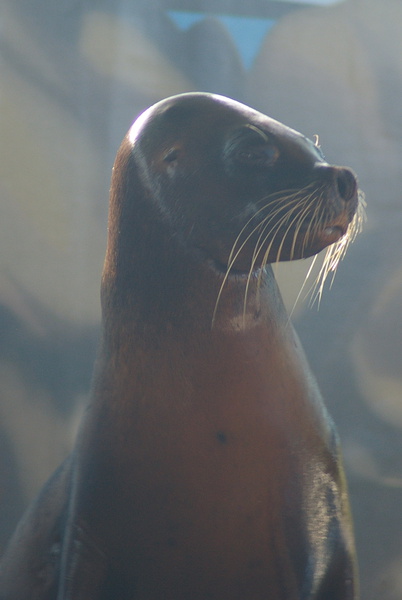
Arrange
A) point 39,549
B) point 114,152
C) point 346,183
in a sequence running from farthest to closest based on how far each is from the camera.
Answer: point 114,152 < point 39,549 < point 346,183

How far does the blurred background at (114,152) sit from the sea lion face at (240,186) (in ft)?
3.23

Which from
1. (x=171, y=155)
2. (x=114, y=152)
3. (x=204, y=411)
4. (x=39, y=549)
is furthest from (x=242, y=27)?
(x=39, y=549)

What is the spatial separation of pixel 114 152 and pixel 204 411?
116 centimetres

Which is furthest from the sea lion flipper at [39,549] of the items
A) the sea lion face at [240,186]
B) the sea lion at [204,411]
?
the sea lion face at [240,186]

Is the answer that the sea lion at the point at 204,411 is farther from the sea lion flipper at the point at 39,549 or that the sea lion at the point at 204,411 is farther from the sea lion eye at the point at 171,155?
the sea lion flipper at the point at 39,549

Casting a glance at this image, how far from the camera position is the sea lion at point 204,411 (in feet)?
2.65

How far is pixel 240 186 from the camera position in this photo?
0.79 meters

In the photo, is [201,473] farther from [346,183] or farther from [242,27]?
[242,27]

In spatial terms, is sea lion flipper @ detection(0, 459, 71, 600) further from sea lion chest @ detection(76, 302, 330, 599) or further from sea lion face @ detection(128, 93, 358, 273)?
sea lion face @ detection(128, 93, 358, 273)

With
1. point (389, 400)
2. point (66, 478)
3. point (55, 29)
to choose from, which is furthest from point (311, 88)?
point (66, 478)

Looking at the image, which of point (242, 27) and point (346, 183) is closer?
point (346, 183)

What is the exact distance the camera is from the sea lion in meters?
0.81

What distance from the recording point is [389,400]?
1.79 meters

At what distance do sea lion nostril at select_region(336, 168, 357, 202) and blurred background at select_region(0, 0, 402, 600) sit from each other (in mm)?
1033
